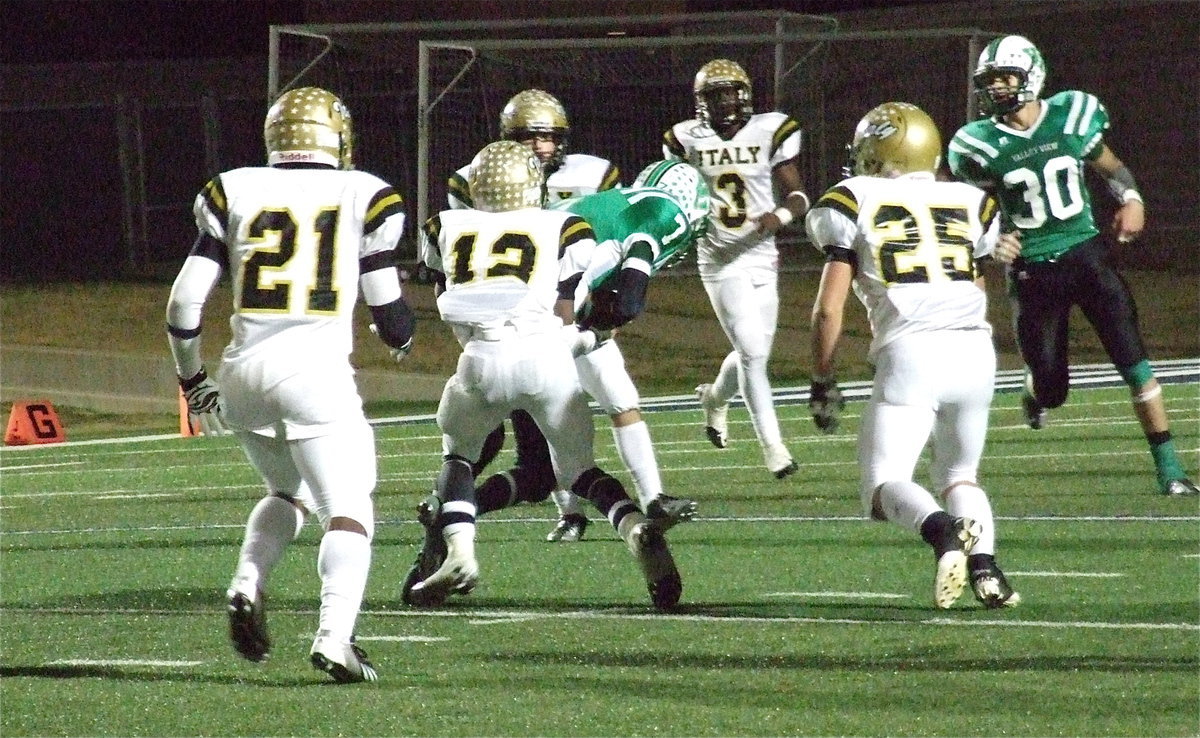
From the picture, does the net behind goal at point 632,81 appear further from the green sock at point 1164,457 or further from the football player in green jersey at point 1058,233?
the green sock at point 1164,457

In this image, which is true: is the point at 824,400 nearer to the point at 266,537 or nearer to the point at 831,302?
the point at 831,302

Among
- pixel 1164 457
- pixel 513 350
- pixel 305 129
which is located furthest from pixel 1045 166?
pixel 305 129

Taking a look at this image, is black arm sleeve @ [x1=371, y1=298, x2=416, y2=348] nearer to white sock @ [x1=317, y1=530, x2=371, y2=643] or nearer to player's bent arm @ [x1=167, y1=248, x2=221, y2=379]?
player's bent arm @ [x1=167, y1=248, x2=221, y2=379]

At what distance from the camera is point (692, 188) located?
22.3ft

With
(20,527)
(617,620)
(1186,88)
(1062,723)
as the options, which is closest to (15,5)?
(1186,88)

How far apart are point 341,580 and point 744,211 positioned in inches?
191

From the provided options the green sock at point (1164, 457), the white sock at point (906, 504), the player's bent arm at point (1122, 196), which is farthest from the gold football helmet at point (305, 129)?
the green sock at point (1164, 457)

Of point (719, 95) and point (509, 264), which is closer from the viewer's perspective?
point (509, 264)

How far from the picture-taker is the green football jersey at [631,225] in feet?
21.2

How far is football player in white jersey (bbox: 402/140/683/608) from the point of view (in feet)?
19.2

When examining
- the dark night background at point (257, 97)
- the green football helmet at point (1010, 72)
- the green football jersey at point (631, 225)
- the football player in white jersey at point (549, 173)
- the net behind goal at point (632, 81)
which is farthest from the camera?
the dark night background at point (257, 97)

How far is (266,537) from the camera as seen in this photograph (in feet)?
16.7

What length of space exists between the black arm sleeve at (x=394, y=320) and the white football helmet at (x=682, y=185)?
1.68m

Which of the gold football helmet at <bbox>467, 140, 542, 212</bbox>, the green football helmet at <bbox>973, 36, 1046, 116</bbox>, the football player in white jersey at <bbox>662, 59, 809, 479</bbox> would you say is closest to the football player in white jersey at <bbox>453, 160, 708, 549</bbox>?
the gold football helmet at <bbox>467, 140, 542, 212</bbox>
